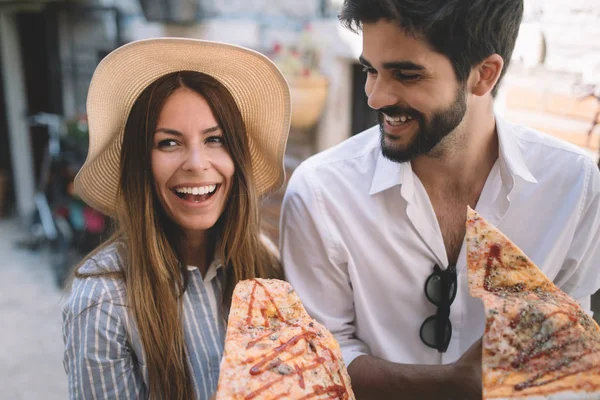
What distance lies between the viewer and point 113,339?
5.10 ft

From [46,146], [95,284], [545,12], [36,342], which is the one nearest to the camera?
[95,284]

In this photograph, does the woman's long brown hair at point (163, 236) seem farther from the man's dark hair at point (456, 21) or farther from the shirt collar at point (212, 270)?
the man's dark hair at point (456, 21)

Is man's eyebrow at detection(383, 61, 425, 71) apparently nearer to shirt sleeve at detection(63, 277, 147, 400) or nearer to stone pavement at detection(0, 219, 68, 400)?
shirt sleeve at detection(63, 277, 147, 400)

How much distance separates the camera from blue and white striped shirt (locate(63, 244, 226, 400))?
5.02 ft

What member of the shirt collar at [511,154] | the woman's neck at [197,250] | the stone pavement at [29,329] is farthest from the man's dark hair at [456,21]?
the stone pavement at [29,329]

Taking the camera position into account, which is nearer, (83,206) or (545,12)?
(545,12)

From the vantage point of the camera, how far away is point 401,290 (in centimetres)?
185

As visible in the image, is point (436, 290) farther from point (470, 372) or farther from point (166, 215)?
point (166, 215)

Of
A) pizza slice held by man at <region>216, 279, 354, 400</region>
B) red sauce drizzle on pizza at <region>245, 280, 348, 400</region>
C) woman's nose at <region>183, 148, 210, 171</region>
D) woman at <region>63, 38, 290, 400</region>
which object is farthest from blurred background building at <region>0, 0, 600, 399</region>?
red sauce drizzle on pizza at <region>245, 280, 348, 400</region>

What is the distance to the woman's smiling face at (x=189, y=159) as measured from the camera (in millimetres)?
1644

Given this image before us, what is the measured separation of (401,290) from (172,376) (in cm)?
78

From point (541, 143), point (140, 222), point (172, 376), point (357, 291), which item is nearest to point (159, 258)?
point (140, 222)

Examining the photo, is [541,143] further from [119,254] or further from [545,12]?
[119,254]

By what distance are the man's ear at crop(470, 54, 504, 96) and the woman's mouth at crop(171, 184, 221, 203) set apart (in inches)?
34.8
